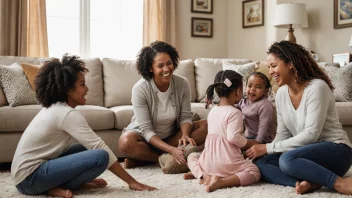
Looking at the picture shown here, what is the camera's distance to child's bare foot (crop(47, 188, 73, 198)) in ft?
7.10

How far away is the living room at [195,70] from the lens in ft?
7.75

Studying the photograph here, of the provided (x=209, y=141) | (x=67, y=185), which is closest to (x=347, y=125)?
(x=209, y=141)

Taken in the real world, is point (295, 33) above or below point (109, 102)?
above

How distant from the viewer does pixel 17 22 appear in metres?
5.20

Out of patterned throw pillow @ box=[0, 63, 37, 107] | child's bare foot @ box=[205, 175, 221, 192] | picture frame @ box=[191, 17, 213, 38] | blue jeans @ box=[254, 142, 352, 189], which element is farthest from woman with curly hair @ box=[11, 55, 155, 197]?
picture frame @ box=[191, 17, 213, 38]

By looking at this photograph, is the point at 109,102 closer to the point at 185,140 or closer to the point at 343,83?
the point at 185,140

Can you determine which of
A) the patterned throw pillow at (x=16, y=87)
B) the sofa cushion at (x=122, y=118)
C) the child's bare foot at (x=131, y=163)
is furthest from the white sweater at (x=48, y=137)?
the patterned throw pillow at (x=16, y=87)

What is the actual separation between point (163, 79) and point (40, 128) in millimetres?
952

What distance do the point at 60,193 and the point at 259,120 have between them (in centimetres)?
156

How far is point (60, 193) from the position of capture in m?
2.19

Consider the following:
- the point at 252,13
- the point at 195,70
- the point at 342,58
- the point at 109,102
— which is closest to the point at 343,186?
the point at 109,102

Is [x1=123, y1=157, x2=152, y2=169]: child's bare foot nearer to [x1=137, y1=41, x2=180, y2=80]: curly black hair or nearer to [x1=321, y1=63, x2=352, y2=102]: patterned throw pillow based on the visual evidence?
[x1=137, y1=41, x2=180, y2=80]: curly black hair

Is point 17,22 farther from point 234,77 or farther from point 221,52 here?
point 234,77

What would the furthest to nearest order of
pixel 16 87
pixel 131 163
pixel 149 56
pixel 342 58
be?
pixel 342 58 < pixel 16 87 < pixel 131 163 < pixel 149 56
